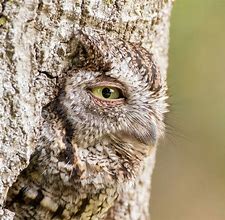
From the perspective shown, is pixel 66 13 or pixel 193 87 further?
pixel 193 87

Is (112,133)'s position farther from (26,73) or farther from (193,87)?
(193,87)

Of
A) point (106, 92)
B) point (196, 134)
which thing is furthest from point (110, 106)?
point (196, 134)

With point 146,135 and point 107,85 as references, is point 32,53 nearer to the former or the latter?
point 107,85

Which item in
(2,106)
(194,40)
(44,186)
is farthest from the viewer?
(194,40)

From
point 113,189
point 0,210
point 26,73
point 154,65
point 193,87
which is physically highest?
point 193,87

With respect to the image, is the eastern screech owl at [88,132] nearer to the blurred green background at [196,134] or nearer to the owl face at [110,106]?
the owl face at [110,106]

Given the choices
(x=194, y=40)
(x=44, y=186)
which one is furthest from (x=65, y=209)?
(x=194, y=40)

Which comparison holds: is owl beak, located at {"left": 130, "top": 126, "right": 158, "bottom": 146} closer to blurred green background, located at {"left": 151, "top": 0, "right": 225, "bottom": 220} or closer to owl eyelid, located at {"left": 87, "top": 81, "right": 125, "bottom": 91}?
owl eyelid, located at {"left": 87, "top": 81, "right": 125, "bottom": 91}

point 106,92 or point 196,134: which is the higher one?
point 196,134
